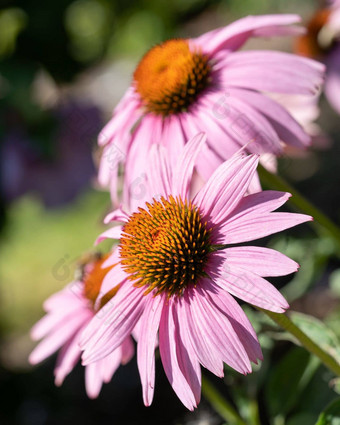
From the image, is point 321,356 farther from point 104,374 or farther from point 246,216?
point 104,374

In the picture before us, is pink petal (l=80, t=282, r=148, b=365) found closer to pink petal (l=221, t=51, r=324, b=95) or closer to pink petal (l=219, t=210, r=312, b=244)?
pink petal (l=219, t=210, r=312, b=244)

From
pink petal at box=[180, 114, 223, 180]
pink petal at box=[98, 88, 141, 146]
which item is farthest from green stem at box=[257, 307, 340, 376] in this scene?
pink petal at box=[98, 88, 141, 146]

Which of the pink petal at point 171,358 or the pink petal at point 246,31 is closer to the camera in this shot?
the pink petal at point 171,358

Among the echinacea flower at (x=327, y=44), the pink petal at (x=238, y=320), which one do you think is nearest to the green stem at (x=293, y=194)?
the pink petal at (x=238, y=320)

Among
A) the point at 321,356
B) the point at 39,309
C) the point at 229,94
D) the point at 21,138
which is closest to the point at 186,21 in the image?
the point at 39,309

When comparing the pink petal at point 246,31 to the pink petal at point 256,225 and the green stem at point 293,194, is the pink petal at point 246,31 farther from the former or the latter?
the pink petal at point 256,225

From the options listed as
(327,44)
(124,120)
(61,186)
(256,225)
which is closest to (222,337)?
(256,225)
